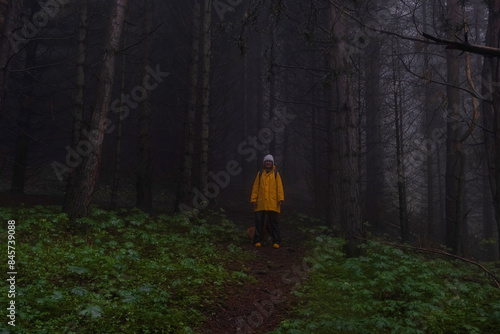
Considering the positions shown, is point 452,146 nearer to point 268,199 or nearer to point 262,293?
point 268,199

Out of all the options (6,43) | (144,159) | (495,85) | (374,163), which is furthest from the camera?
(374,163)

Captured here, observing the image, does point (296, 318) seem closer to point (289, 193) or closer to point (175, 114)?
point (175, 114)

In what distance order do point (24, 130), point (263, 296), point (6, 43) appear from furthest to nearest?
point (24, 130), point (6, 43), point (263, 296)

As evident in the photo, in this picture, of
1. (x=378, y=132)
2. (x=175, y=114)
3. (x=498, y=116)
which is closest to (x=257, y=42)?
(x=175, y=114)

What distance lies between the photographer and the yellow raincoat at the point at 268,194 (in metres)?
9.70

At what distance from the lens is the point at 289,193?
23016 mm

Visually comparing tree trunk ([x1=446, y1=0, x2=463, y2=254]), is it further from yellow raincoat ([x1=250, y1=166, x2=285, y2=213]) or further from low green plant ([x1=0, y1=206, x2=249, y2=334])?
low green plant ([x1=0, y1=206, x2=249, y2=334])

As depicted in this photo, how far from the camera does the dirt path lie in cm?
469

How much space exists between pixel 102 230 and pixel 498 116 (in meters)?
8.00

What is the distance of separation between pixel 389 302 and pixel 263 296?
1.89 m

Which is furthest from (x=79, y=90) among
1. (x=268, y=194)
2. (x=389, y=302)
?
(x=389, y=302)

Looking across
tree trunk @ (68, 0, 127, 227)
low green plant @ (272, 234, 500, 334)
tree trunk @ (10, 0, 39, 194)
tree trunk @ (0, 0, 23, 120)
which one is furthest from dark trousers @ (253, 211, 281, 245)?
tree trunk @ (10, 0, 39, 194)

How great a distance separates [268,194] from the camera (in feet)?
31.9

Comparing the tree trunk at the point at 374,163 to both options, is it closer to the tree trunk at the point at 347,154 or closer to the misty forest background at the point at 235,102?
the misty forest background at the point at 235,102
